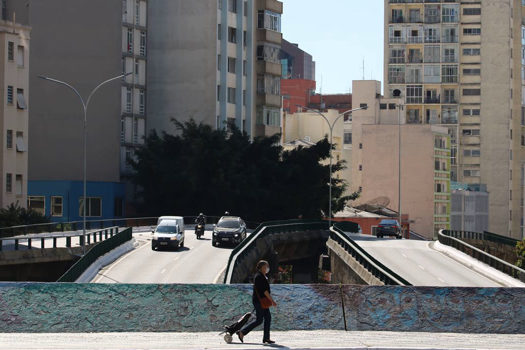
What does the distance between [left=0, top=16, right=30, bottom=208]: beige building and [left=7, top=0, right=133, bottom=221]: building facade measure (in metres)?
14.8

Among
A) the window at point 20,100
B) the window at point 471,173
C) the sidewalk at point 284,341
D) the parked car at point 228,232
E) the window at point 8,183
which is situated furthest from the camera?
the window at point 471,173

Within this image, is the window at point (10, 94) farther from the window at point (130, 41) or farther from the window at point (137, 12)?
the window at point (137, 12)

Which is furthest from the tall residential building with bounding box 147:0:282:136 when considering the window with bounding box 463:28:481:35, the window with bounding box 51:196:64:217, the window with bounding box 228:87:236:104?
the window with bounding box 463:28:481:35

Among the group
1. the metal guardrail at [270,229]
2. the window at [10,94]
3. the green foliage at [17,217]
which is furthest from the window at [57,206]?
the metal guardrail at [270,229]

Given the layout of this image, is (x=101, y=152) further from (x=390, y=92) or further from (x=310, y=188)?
(x=390, y=92)

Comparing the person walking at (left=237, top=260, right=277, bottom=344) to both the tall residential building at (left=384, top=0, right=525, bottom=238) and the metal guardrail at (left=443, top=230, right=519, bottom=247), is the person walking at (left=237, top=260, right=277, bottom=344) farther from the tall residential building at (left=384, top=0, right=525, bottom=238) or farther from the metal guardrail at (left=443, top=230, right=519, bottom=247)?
the tall residential building at (left=384, top=0, right=525, bottom=238)

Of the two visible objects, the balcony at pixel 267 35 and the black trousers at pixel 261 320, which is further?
the balcony at pixel 267 35

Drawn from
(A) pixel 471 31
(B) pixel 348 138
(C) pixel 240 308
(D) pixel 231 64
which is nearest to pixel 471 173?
(B) pixel 348 138

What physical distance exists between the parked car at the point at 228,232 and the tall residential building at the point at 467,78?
93.4 meters

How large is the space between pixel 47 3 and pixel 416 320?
77.4 metres

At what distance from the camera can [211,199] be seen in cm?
9556

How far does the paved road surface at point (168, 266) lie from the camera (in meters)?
52.2

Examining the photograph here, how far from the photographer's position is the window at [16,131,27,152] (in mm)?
80812

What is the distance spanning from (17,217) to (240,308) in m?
46.9
